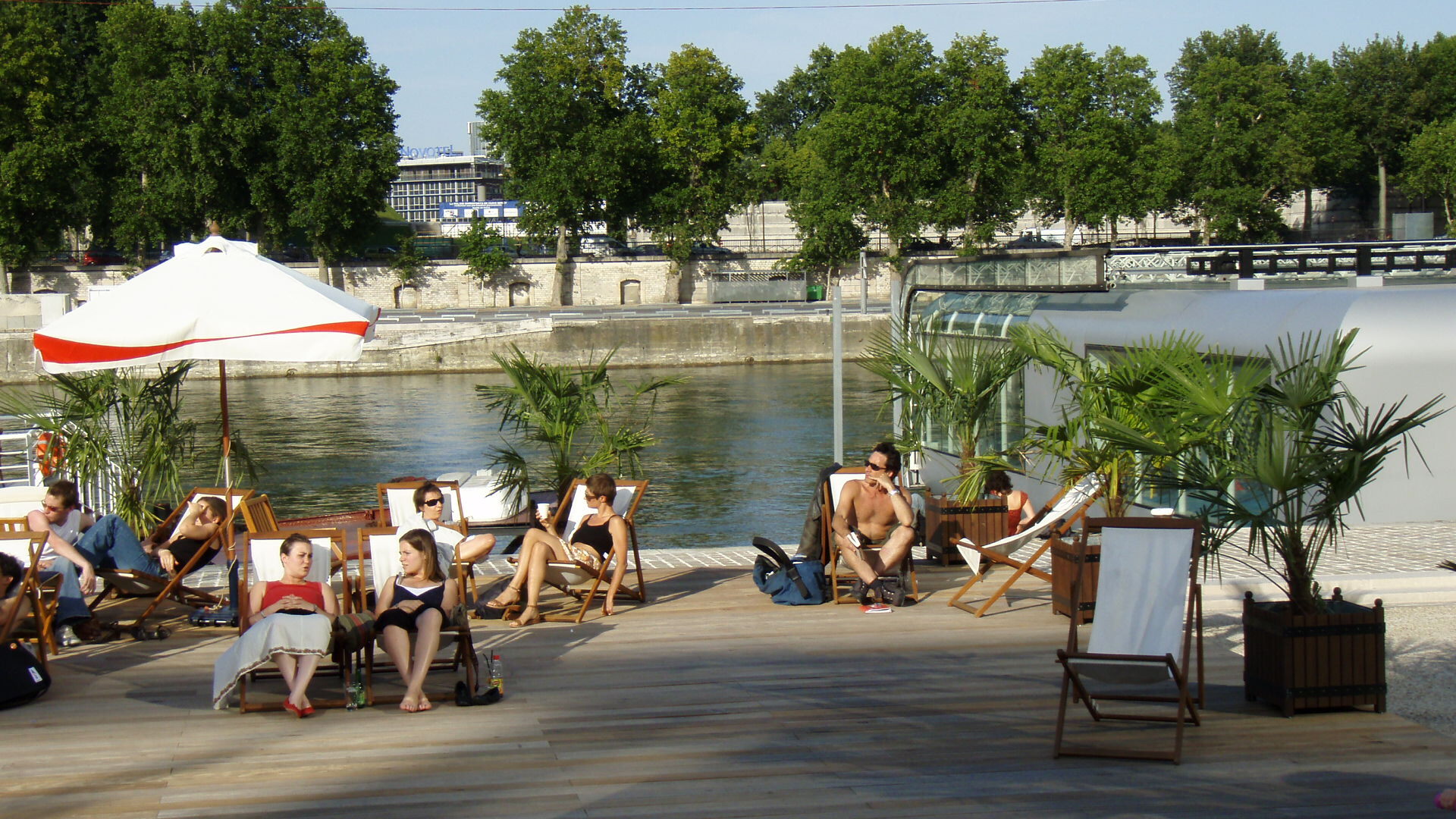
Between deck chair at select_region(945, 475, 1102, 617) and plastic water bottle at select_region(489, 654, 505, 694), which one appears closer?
plastic water bottle at select_region(489, 654, 505, 694)

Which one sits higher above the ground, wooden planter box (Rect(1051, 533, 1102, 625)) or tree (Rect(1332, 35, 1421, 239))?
tree (Rect(1332, 35, 1421, 239))

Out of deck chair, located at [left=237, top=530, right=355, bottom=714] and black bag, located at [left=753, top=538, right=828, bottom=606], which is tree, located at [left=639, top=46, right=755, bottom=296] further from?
deck chair, located at [left=237, top=530, right=355, bottom=714]

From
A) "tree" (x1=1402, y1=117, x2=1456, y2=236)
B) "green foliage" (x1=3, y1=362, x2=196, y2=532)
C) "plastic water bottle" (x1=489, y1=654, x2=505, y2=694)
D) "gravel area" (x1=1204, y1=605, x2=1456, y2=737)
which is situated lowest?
"gravel area" (x1=1204, y1=605, x2=1456, y2=737)

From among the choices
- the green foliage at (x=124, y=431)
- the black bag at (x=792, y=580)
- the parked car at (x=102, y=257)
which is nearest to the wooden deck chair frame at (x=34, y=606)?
the green foliage at (x=124, y=431)

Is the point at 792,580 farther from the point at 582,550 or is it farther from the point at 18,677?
the point at 18,677

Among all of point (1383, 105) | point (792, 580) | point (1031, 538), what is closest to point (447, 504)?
point (792, 580)

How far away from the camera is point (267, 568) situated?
20.2 feet

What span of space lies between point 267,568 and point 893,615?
3.16 meters

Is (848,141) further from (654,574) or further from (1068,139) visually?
(654,574)

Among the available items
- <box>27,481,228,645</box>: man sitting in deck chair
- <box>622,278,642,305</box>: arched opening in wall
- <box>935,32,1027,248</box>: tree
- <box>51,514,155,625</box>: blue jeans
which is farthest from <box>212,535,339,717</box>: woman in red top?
<box>935,32,1027,248</box>: tree

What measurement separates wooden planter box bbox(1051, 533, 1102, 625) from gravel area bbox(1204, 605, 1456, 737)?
585mm

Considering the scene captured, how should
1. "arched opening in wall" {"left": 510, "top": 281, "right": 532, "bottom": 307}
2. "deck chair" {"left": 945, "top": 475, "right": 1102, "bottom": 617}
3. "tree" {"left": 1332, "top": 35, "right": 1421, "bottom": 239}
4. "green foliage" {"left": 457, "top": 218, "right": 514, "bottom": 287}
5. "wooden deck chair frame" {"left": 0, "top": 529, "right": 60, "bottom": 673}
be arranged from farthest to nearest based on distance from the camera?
"tree" {"left": 1332, "top": 35, "right": 1421, "bottom": 239} < "arched opening in wall" {"left": 510, "top": 281, "right": 532, "bottom": 307} < "green foliage" {"left": 457, "top": 218, "right": 514, "bottom": 287} < "deck chair" {"left": 945, "top": 475, "right": 1102, "bottom": 617} < "wooden deck chair frame" {"left": 0, "top": 529, "right": 60, "bottom": 673}

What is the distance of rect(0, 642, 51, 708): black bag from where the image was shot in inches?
209

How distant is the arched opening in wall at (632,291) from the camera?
5622cm
